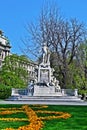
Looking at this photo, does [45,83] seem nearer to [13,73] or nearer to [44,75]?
[44,75]

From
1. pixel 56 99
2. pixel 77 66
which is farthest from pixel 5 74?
pixel 56 99

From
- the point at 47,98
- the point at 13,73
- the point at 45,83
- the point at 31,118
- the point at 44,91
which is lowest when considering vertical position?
the point at 31,118

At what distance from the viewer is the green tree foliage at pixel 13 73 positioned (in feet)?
190

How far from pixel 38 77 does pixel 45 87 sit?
1.42 meters

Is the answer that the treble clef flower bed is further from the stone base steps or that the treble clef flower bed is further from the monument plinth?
the monument plinth

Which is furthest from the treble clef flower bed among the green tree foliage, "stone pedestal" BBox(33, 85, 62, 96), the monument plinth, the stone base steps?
the green tree foliage

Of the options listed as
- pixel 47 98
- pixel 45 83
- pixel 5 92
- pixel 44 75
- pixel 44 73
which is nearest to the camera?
pixel 47 98

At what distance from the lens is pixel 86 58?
4753cm

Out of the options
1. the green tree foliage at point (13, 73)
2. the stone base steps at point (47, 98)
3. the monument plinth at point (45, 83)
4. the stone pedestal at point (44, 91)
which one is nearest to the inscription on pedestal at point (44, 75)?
the monument plinth at point (45, 83)

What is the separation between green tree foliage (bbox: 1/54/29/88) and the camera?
57.9 meters

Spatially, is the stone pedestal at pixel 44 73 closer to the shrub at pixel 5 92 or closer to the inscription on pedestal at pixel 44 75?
the inscription on pedestal at pixel 44 75

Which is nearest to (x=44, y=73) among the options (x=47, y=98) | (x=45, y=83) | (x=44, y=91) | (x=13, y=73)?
(x=45, y=83)

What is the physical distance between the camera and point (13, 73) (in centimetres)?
5909

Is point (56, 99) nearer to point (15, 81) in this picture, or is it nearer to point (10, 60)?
point (15, 81)
